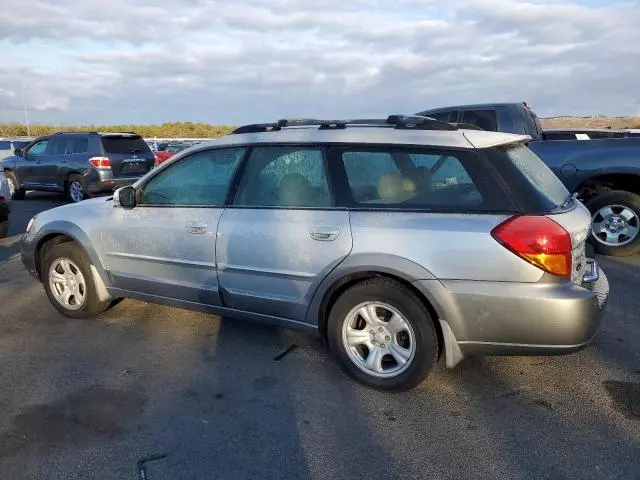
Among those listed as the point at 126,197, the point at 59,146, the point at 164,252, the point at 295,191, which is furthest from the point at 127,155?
the point at 295,191

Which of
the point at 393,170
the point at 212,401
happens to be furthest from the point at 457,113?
the point at 212,401

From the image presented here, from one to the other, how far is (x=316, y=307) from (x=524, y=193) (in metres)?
1.45

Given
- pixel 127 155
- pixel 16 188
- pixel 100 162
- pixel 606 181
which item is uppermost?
pixel 127 155

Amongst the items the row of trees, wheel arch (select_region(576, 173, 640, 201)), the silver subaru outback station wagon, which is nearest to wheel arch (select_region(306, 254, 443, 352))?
the silver subaru outback station wagon

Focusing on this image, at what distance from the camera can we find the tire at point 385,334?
3.38 m

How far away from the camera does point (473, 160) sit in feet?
11.1

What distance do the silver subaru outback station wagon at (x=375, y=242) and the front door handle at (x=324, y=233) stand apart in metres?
0.01

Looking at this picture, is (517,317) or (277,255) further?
(277,255)

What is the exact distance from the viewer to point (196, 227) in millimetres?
4078

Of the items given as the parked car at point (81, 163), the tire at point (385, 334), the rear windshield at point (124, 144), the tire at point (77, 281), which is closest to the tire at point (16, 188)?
the parked car at point (81, 163)

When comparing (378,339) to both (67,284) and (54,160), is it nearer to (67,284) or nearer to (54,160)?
(67,284)

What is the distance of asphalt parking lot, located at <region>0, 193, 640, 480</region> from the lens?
9.26 feet

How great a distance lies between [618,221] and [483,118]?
2633mm

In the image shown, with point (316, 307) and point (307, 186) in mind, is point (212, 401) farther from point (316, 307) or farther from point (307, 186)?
point (307, 186)
